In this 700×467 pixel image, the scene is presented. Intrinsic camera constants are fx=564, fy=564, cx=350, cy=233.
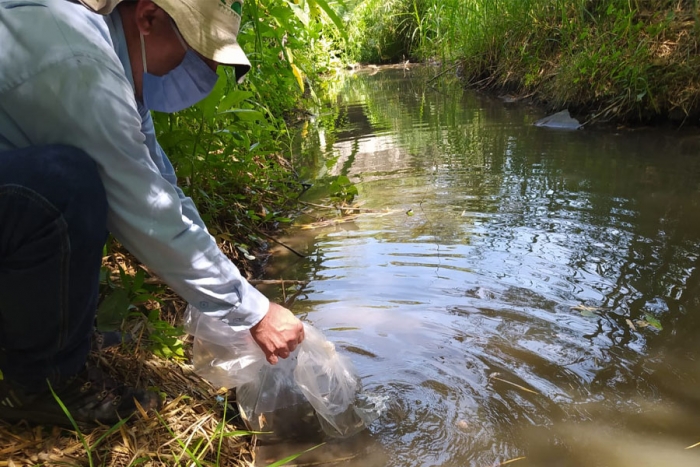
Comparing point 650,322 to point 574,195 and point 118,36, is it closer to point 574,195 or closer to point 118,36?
point 574,195

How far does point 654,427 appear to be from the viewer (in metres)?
1.58

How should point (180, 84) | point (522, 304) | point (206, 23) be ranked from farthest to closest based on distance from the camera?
point (522, 304) < point (180, 84) < point (206, 23)

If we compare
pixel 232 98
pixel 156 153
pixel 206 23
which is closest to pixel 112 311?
pixel 156 153

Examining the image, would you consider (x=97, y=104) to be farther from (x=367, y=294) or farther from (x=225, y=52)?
(x=367, y=294)

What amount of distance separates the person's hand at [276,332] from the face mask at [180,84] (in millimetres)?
632

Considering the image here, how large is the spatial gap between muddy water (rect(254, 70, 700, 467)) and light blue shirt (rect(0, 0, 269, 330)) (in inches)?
25.7

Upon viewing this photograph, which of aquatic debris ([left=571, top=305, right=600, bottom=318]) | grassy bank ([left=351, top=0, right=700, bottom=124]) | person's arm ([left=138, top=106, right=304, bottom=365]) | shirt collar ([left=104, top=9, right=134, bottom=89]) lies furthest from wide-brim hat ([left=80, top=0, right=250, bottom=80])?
grassy bank ([left=351, top=0, right=700, bottom=124])

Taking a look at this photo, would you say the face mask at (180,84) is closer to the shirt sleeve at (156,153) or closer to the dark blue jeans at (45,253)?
the shirt sleeve at (156,153)

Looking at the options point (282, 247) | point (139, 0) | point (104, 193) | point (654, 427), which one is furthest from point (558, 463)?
point (282, 247)

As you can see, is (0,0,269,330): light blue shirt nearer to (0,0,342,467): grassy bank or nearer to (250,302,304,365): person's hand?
(250,302,304,365): person's hand

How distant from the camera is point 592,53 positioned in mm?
5418

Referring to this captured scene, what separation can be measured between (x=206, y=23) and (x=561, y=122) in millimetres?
4959

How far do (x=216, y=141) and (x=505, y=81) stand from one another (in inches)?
242

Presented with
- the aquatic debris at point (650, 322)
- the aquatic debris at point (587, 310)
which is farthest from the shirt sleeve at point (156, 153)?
the aquatic debris at point (650, 322)
